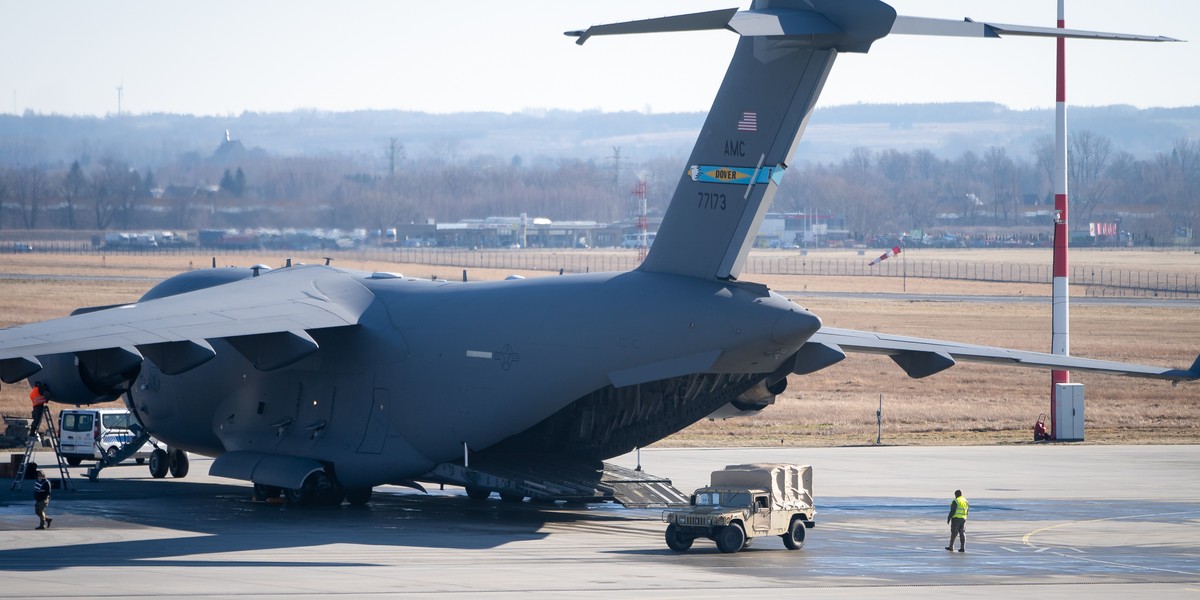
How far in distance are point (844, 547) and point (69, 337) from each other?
1175 cm

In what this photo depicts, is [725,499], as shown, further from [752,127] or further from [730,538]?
[752,127]

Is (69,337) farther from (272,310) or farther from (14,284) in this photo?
(14,284)

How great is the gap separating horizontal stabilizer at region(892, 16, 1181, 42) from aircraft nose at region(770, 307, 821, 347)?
4356mm

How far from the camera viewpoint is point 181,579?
1812 cm

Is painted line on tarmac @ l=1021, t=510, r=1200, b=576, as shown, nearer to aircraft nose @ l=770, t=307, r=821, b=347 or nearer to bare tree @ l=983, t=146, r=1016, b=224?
aircraft nose @ l=770, t=307, r=821, b=347

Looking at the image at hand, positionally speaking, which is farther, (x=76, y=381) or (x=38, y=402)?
(x=38, y=402)

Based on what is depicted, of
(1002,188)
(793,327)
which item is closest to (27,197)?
(793,327)

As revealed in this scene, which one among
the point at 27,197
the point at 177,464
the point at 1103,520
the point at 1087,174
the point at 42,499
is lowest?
the point at 177,464

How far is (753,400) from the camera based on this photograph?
26.4m

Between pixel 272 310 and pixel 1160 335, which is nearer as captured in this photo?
pixel 272 310

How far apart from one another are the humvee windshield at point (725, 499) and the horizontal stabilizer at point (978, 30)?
7002 millimetres

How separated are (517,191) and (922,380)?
55324 millimetres

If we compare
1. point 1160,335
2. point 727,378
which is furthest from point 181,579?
point 1160,335

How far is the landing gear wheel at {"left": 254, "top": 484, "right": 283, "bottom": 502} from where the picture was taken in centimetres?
2686
